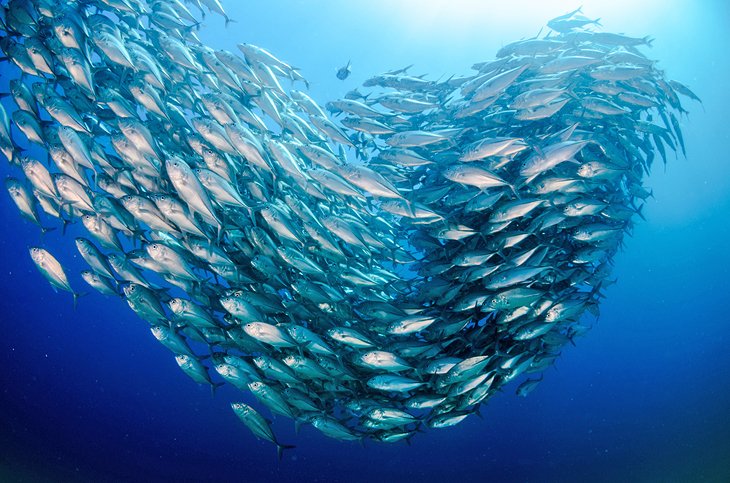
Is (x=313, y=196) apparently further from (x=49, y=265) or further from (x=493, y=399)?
(x=493, y=399)

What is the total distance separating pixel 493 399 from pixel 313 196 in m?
24.4

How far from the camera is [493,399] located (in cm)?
2470

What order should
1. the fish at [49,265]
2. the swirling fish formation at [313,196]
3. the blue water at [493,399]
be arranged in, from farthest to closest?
the blue water at [493,399] < the fish at [49,265] < the swirling fish formation at [313,196]

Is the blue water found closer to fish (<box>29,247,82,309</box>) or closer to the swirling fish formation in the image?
the swirling fish formation

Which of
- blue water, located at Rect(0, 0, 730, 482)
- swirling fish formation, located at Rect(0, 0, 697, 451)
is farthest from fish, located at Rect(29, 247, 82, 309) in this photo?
blue water, located at Rect(0, 0, 730, 482)

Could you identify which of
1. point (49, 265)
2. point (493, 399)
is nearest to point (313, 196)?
point (49, 265)

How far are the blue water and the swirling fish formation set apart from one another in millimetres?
12361

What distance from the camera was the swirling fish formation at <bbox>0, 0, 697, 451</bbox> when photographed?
12.8 ft

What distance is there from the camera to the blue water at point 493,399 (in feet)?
54.2

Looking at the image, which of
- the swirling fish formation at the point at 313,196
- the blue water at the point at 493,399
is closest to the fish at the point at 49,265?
the swirling fish formation at the point at 313,196

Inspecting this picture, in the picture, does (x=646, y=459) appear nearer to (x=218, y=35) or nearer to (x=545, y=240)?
(x=545, y=240)

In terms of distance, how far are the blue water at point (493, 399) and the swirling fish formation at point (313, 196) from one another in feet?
40.6

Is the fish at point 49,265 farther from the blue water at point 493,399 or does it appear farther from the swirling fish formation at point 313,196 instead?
the blue water at point 493,399

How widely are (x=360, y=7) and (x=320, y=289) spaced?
1566cm
